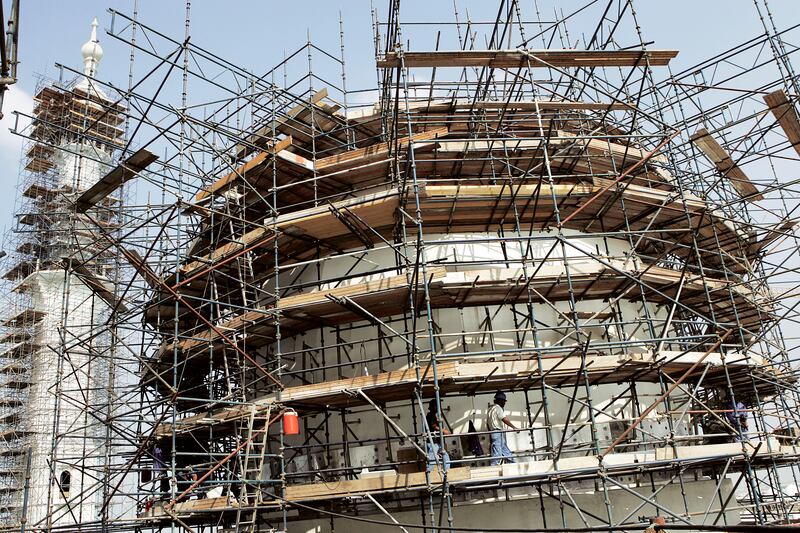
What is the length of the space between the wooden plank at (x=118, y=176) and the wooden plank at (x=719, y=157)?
1408cm

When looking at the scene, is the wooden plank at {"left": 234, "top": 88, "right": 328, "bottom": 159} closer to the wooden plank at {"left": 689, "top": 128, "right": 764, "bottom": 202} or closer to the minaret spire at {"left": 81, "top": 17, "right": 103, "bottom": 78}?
the wooden plank at {"left": 689, "top": 128, "right": 764, "bottom": 202}

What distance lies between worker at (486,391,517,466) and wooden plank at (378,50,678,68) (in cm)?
691

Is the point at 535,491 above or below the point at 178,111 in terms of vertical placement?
below

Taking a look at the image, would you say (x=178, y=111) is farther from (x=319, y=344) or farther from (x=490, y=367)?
(x=490, y=367)

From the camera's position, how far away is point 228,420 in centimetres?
1433

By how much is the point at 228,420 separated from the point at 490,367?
5970 millimetres

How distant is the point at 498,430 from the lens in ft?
39.8

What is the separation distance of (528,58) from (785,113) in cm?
764

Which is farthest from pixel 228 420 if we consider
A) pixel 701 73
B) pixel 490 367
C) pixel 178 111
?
pixel 701 73

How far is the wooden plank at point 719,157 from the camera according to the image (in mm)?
17953

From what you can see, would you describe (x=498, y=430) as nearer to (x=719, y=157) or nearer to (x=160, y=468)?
(x=160, y=468)

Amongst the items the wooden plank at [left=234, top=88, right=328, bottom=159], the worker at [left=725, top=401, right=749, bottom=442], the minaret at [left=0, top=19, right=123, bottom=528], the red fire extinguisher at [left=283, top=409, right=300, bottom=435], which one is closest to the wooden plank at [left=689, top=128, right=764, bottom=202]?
the worker at [left=725, top=401, right=749, bottom=442]

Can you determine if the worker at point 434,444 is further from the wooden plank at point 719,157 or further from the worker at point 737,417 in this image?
the wooden plank at point 719,157

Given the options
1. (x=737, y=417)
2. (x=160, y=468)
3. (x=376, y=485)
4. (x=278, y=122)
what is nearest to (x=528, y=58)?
(x=278, y=122)
